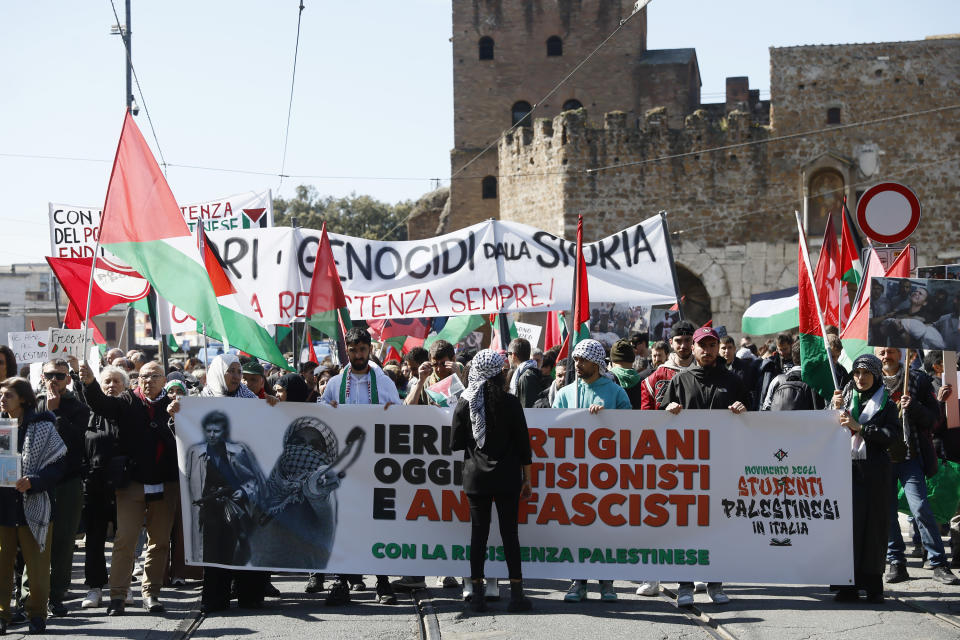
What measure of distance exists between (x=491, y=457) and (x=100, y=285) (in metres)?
7.91

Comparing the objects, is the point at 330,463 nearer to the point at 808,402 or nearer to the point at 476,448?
the point at 476,448

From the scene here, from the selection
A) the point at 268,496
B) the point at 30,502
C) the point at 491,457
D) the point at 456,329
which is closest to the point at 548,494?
the point at 491,457

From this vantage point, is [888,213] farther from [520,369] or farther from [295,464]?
[295,464]

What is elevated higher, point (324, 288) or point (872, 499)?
point (324, 288)

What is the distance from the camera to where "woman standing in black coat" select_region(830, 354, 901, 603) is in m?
7.56

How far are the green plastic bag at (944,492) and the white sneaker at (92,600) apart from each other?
236 inches

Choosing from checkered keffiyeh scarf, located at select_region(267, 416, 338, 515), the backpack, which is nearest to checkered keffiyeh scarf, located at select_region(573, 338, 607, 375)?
the backpack

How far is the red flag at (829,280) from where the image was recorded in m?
10.7

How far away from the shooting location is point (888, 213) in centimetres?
1044

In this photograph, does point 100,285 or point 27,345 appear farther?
point 27,345

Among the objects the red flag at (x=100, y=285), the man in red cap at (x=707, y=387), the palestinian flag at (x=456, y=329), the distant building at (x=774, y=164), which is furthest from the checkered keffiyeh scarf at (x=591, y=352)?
the distant building at (x=774, y=164)

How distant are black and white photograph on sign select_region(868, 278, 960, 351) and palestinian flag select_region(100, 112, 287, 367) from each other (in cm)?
474

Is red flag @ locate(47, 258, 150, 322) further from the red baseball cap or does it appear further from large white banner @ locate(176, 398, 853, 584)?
the red baseball cap

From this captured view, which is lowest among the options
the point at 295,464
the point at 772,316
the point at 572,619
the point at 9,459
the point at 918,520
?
the point at 572,619
